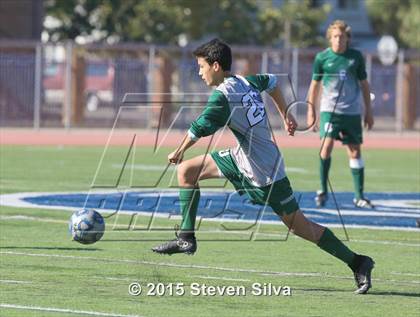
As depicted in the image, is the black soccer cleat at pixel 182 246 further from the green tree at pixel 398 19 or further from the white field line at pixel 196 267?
the green tree at pixel 398 19

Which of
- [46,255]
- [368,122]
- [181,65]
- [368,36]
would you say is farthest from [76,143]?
[368,36]

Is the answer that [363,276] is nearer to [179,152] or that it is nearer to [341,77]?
[179,152]

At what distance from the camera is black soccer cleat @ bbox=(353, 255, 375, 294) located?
9203 millimetres

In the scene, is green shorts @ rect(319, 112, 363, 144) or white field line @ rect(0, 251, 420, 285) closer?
white field line @ rect(0, 251, 420, 285)

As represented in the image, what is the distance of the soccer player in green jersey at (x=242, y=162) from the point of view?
30.5 feet

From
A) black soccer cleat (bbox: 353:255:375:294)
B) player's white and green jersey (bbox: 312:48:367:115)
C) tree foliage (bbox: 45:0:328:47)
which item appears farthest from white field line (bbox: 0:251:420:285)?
tree foliage (bbox: 45:0:328:47)

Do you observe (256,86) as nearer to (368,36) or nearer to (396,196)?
(396,196)

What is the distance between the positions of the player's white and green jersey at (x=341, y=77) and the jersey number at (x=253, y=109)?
19.5 feet

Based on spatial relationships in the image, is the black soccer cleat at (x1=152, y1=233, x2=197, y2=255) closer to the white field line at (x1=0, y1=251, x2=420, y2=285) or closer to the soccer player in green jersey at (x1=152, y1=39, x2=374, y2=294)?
the soccer player in green jersey at (x1=152, y1=39, x2=374, y2=294)

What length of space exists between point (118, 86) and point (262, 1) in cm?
2341

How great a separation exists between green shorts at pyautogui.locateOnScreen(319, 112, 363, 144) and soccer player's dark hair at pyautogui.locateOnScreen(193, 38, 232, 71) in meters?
6.00

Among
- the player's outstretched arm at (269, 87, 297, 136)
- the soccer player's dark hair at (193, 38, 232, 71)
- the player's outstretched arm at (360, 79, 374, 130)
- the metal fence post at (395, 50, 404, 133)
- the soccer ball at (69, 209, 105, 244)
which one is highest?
the soccer player's dark hair at (193, 38, 232, 71)

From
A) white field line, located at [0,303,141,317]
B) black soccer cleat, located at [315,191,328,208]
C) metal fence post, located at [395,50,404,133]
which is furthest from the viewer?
metal fence post, located at [395,50,404,133]

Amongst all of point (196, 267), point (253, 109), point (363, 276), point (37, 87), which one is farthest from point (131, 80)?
point (363, 276)
